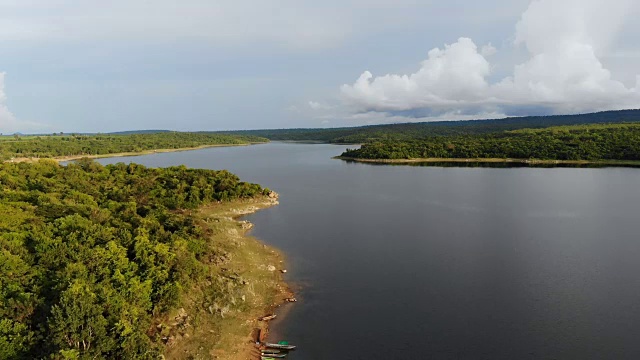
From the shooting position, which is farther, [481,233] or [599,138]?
[599,138]

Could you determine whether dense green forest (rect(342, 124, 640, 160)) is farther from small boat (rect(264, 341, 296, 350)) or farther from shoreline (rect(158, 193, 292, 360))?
small boat (rect(264, 341, 296, 350))

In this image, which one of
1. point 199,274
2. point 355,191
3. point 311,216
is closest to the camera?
point 199,274

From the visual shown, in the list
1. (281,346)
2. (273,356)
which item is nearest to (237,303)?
(281,346)

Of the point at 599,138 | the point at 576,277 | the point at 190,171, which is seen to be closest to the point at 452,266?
the point at 576,277

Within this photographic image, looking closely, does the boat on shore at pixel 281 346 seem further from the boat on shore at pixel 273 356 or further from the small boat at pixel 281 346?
the boat on shore at pixel 273 356

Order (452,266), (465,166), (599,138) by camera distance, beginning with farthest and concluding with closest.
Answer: (599,138)
(465,166)
(452,266)

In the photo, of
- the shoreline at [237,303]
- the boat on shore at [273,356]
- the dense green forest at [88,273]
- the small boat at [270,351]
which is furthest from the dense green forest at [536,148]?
the boat on shore at [273,356]

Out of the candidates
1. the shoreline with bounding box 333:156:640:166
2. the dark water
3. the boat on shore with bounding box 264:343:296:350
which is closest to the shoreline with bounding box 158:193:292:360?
the boat on shore with bounding box 264:343:296:350

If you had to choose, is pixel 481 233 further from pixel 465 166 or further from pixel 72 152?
pixel 72 152
